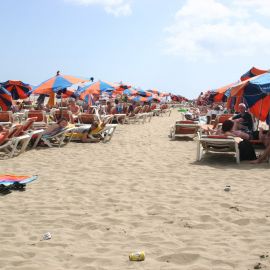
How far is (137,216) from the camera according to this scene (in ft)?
13.6

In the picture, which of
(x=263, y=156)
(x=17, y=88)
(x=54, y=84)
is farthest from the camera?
(x=17, y=88)

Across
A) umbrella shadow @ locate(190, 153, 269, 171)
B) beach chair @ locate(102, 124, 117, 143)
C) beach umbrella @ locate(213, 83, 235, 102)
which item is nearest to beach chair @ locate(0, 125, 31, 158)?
beach chair @ locate(102, 124, 117, 143)

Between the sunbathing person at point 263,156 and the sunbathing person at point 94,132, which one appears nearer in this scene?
the sunbathing person at point 263,156

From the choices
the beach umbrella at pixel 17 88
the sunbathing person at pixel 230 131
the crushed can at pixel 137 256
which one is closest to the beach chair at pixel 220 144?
the sunbathing person at pixel 230 131

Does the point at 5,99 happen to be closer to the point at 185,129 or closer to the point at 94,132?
the point at 94,132

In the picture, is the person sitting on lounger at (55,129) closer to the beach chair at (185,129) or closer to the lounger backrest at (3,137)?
the lounger backrest at (3,137)

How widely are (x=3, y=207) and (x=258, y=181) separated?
3422mm

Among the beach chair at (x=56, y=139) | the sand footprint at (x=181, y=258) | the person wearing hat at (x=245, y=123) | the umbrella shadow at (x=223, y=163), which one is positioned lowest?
the sand footprint at (x=181, y=258)

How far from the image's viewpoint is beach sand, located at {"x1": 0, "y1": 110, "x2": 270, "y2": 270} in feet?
10.1

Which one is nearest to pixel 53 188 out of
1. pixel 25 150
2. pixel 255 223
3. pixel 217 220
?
pixel 217 220

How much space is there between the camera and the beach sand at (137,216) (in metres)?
3.07

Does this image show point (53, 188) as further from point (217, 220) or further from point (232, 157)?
point (232, 157)

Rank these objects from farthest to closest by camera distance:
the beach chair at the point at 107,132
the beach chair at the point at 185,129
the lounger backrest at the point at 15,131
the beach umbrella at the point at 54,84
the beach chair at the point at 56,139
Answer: the beach chair at the point at 185,129, the beach umbrella at the point at 54,84, the beach chair at the point at 107,132, the beach chair at the point at 56,139, the lounger backrest at the point at 15,131

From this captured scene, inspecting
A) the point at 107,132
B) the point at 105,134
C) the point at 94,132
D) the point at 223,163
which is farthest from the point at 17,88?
the point at 223,163
